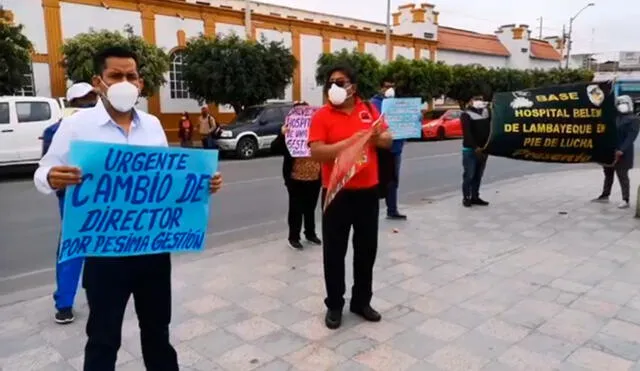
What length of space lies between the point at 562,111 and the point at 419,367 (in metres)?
5.58

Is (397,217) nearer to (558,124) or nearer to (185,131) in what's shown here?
(558,124)

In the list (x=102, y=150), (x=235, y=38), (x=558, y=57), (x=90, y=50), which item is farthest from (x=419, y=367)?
(x=558, y=57)

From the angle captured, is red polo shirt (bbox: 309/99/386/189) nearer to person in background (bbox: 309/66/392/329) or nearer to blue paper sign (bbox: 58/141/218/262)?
person in background (bbox: 309/66/392/329)

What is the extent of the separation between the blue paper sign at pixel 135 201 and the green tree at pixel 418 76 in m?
23.8

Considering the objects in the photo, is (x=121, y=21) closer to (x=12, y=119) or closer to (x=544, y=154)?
(x=12, y=119)

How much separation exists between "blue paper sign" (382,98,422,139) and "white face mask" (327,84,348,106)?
11.9 ft

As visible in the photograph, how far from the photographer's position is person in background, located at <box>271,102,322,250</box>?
5.74m

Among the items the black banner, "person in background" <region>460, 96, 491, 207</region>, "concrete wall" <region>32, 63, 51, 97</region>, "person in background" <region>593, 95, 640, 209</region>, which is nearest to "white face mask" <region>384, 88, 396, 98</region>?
"person in background" <region>460, 96, 491, 207</region>

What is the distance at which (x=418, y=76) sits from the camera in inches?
1057

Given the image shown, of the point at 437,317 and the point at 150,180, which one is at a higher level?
the point at 150,180

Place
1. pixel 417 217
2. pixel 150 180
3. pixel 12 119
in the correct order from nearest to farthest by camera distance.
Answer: pixel 150 180 < pixel 417 217 < pixel 12 119

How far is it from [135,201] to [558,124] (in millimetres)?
6605

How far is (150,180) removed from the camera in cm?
251

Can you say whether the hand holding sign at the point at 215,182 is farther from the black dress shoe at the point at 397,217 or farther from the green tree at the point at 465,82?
the green tree at the point at 465,82
